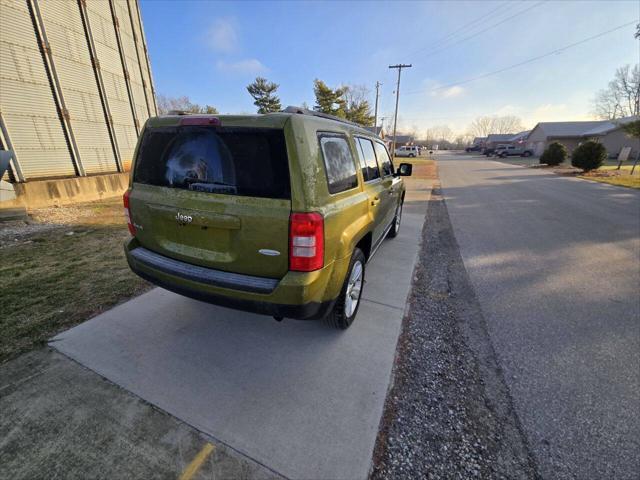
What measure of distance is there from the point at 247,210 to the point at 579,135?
5507 centimetres

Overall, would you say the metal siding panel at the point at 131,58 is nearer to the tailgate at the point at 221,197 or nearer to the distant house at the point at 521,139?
the tailgate at the point at 221,197

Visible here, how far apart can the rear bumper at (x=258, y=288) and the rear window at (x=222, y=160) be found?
0.64 meters

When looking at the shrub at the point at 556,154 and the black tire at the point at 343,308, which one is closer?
the black tire at the point at 343,308

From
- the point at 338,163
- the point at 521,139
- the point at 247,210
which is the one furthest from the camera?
the point at 521,139

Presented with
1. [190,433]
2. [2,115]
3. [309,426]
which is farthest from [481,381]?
[2,115]

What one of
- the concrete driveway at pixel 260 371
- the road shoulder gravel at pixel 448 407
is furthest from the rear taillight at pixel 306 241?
the road shoulder gravel at pixel 448 407

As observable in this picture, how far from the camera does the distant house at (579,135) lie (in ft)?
116

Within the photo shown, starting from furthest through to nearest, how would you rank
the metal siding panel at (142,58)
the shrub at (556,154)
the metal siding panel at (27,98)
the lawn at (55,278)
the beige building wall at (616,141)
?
the beige building wall at (616,141), the shrub at (556,154), the metal siding panel at (142,58), the metal siding panel at (27,98), the lawn at (55,278)

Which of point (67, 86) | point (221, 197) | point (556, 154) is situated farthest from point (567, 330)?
point (556, 154)

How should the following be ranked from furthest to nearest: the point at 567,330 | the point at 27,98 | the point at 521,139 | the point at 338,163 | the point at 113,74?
the point at 521,139 < the point at 113,74 < the point at 27,98 < the point at 567,330 < the point at 338,163

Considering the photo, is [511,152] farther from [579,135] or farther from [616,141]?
[616,141]

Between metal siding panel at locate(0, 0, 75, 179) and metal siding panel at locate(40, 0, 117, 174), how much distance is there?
55cm

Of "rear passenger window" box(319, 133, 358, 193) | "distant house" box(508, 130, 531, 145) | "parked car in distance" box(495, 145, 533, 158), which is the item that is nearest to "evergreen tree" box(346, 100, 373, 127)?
"parked car in distance" box(495, 145, 533, 158)

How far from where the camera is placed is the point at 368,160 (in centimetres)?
353
